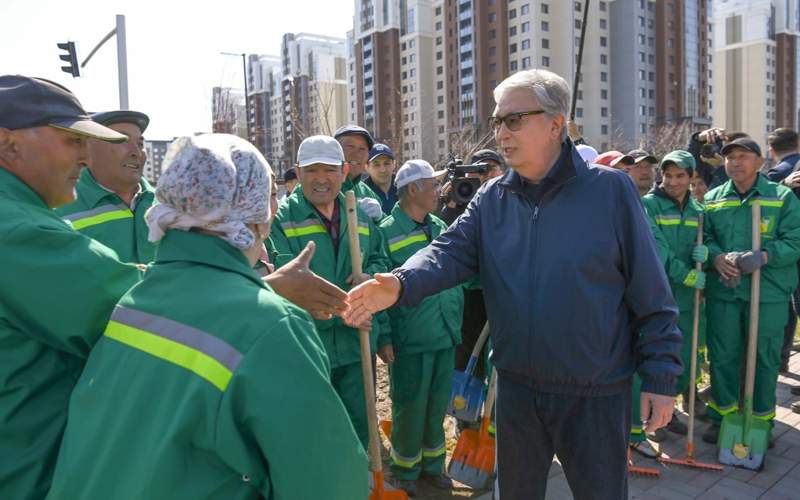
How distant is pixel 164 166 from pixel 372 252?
275 centimetres

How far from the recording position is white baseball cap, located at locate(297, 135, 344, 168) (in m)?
3.92

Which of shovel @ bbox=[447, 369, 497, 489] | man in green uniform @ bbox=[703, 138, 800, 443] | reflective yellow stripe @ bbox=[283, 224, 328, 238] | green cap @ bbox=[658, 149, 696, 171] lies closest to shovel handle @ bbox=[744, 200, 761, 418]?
man in green uniform @ bbox=[703, 138, 800, 443]

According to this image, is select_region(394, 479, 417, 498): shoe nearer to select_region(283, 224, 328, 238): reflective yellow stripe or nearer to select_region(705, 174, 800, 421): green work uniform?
select_region(283, 224, 328, 238): reflective yellow stripe

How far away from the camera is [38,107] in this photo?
6.01 feet

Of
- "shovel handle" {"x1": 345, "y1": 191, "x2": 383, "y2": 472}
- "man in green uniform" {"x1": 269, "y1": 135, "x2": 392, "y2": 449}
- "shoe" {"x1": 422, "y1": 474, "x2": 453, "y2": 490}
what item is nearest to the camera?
"shovel handle" {"x1": 345, "y1": 191, "x2": 383, "y2": 472}

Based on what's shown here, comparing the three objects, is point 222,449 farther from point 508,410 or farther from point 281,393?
point 508,410

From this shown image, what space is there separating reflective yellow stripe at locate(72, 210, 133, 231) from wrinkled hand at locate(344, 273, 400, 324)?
171cm

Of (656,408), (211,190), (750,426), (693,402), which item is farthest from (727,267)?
(211,190)

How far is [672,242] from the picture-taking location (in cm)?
504

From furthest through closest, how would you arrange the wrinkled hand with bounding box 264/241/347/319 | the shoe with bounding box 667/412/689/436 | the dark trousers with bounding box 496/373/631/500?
the shoe with bounding box 667/412/689/436 → the dark trousers with bounding box 496/373/631/500 → the wrinkled hand with bounding box 264/241/347/319

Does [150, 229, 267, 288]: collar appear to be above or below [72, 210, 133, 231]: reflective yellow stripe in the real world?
below

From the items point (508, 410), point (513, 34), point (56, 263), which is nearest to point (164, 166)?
point (56, 263)

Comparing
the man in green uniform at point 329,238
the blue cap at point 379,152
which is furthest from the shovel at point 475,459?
the blue cap at point 379,152

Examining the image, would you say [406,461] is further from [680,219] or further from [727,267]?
[680,219]
